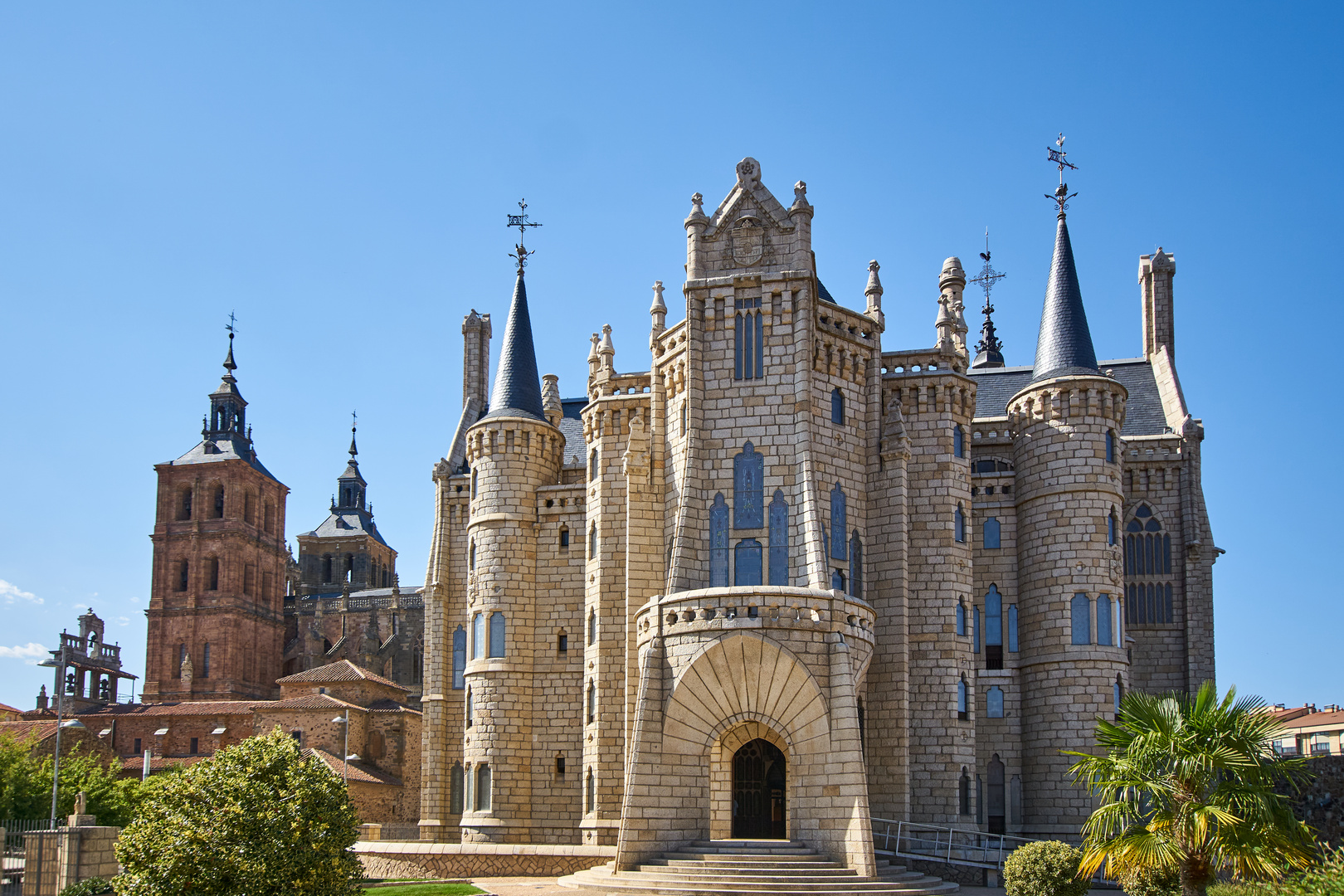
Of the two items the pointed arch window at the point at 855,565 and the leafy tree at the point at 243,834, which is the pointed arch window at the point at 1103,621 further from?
the leafy tree at the point at 243,834

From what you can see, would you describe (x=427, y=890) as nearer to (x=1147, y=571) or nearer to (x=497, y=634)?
(x=497, y=634)

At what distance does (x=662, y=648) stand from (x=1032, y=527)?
13.2 metres

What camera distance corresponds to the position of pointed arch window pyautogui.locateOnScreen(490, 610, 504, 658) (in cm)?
4022

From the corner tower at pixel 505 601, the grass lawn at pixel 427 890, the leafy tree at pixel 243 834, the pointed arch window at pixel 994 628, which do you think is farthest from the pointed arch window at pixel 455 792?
the leafy tree at pixel 243 834

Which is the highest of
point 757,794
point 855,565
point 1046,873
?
point 855,565

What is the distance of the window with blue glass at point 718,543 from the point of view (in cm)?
3341

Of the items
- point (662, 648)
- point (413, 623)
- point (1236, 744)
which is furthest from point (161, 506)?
point (1236, 744)

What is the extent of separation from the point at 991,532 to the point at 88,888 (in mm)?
26303

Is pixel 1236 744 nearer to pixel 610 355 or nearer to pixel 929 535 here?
pixel 929 535

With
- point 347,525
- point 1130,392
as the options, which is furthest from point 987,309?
point 347,525

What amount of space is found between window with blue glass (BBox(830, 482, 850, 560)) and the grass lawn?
13.0 metres

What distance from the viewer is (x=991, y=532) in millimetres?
38531

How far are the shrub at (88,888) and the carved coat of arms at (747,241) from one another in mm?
21927

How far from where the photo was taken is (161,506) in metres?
80.9
